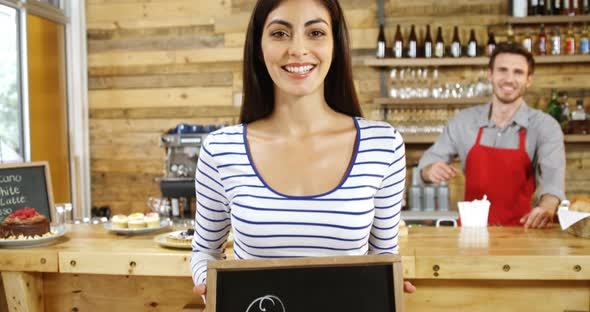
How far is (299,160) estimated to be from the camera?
4.40 ft

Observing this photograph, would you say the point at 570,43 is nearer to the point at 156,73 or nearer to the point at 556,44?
the point at 556,44

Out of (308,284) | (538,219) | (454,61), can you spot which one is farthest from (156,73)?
(308,284)

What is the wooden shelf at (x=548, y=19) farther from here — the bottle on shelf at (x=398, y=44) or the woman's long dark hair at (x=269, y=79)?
the woman's long dark hair at (x=269, y=79)

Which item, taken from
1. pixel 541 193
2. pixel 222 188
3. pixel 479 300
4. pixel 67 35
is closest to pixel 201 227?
pixel 222 188

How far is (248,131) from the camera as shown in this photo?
1409 millimetres

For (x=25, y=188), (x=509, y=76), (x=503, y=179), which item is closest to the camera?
(x=25, y=188)

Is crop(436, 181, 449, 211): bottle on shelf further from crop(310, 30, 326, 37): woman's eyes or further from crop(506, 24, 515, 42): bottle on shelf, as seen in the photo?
crop(310, 30, 326, 37): woman's eyes

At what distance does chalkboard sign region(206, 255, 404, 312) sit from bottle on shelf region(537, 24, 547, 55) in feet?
12.7

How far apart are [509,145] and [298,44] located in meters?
2.26

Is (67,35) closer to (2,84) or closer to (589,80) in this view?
(2,84)

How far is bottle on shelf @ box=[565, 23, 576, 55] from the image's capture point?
175 inches

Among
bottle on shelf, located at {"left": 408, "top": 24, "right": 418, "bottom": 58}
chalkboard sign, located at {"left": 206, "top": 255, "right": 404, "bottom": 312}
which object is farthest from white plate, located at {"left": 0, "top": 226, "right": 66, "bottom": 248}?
bottle on shelf, located at {"left": 408, "top": 24, "right": 418, "bottom": 58}

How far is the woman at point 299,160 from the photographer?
1.23 metres

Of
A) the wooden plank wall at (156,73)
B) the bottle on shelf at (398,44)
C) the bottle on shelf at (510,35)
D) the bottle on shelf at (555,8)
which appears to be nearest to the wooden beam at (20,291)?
the wooden plank wall at (156,73)
